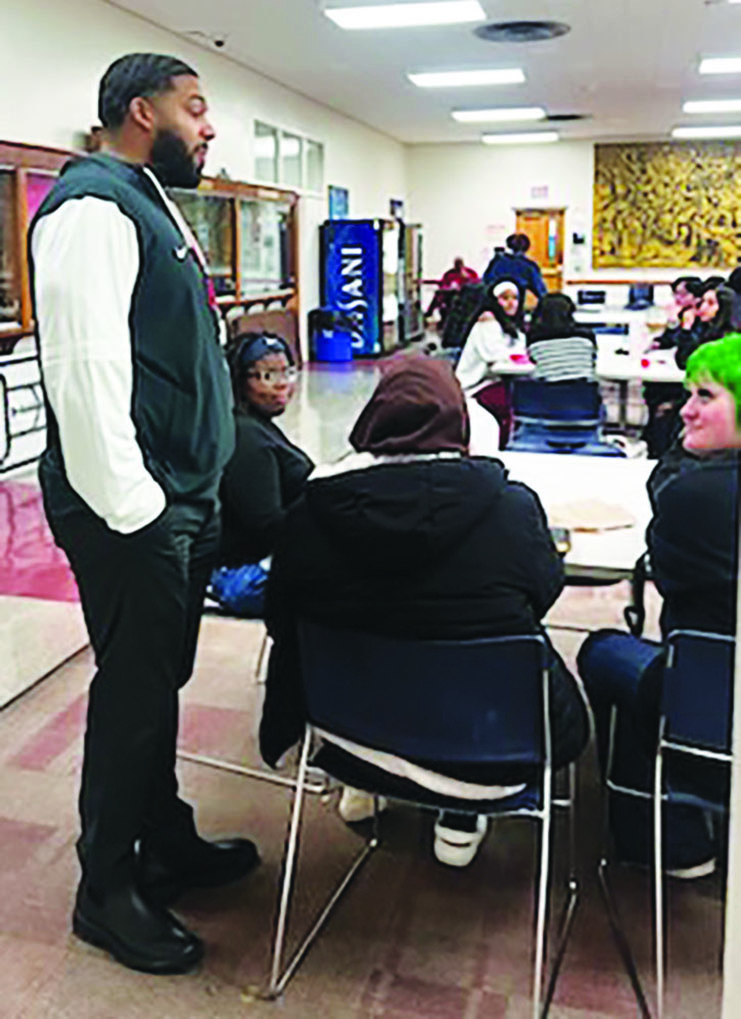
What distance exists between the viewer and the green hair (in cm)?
227

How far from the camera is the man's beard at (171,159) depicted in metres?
2.00

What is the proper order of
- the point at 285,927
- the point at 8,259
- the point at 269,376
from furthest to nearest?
the point at 8,259 → the point at 269,376 → the point at 285,927

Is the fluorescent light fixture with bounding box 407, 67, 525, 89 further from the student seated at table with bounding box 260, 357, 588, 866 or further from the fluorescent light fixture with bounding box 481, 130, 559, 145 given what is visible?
the student seated at table with bounding box 260, 357, 588, 866

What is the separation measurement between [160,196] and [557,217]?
15156mm

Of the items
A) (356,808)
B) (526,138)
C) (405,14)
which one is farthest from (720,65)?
(356,808)

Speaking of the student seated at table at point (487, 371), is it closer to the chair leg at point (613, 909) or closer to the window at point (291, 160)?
the chair leg at point (613, 909)

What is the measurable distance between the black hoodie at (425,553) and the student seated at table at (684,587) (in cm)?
24

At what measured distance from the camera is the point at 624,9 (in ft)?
25.1

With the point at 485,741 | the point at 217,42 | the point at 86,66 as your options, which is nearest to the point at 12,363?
the point at 86,66

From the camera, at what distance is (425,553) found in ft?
6.01

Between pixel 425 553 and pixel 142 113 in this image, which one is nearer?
pixel 425 553

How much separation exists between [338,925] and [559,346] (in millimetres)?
3725

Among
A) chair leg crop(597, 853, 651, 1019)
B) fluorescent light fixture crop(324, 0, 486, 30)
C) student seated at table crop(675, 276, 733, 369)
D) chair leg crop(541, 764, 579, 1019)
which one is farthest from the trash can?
chair leg crop(597, 853, 651, 1019)

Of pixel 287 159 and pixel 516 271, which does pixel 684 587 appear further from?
pixel 287 159
